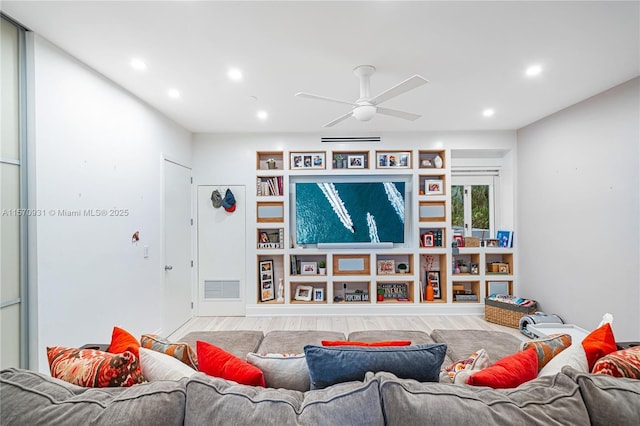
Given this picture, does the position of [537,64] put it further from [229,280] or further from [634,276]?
[229,280]

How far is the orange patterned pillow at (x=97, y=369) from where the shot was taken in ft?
3.84

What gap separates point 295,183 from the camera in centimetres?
464

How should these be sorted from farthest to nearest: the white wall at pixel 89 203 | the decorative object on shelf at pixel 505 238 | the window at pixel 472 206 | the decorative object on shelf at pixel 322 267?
1. the window at pixel 472 206
2. the decorative object on shelf at pixel 322 267
3. the decorative object on shelf at pixel 505 238
4. the white wall at pixel 89 203

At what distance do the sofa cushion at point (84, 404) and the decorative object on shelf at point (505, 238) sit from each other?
478 cm

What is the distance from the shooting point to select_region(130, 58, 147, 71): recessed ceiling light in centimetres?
237

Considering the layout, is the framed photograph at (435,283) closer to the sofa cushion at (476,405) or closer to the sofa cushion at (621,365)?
the sofa cushion at (621,365)

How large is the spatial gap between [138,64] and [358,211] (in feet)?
10.4

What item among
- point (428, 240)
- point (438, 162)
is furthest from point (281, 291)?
point (438, 162)

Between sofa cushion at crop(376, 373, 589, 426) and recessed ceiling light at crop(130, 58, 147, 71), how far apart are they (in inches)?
110

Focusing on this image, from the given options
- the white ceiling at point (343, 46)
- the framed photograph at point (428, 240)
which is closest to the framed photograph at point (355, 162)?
the white ceiling at point (343, 46)

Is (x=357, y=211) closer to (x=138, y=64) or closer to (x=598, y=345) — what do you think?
(x=138, y=64)

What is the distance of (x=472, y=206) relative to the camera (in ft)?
16.1

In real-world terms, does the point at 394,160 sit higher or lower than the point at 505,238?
higher

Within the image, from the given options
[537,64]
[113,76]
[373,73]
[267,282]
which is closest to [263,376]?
[373,73]
